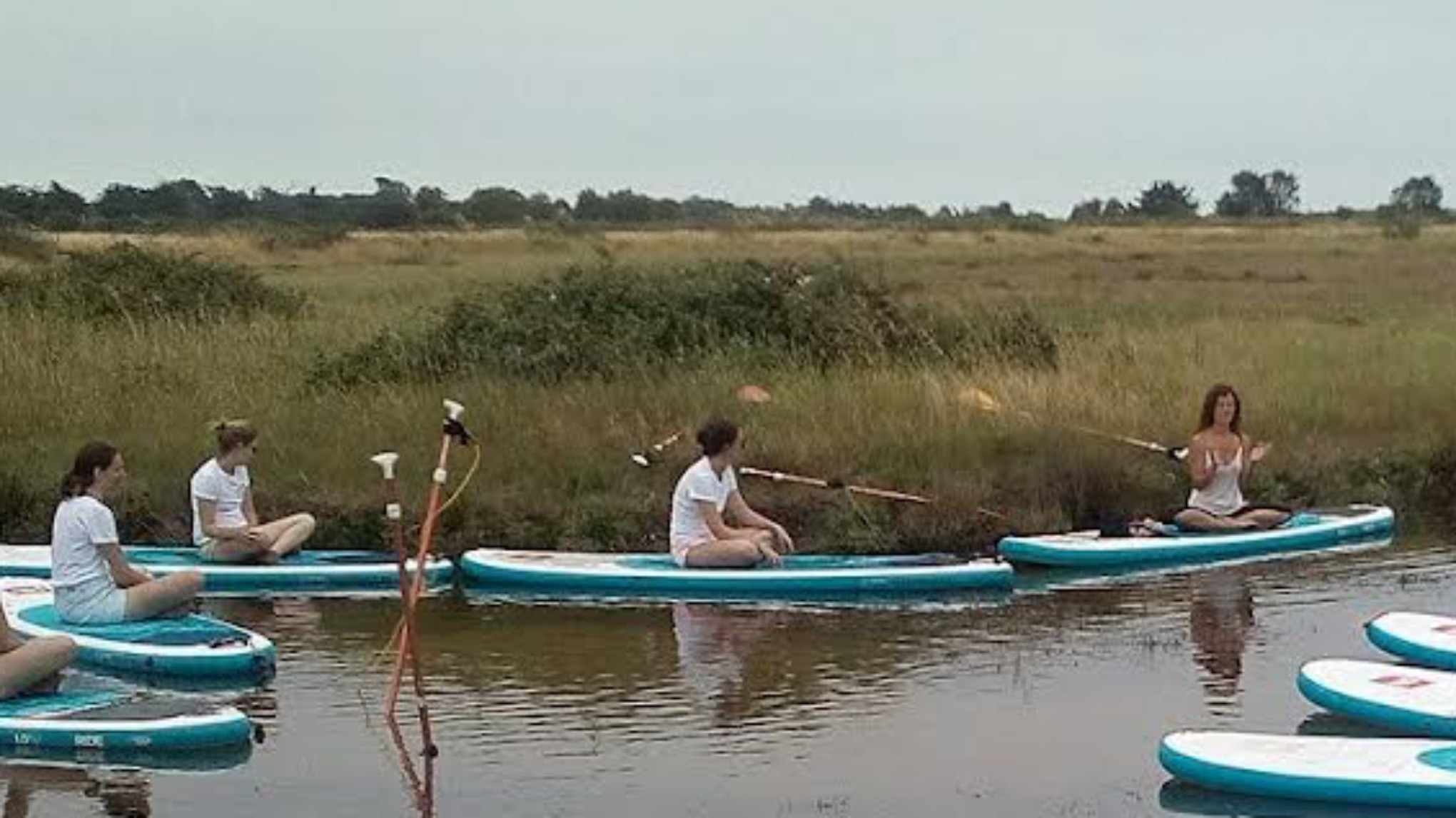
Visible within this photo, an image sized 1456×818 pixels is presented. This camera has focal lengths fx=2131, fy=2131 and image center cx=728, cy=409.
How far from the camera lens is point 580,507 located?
635 inches

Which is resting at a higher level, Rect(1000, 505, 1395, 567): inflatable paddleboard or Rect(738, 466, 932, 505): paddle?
Rect(738, 466, 932, 505): paddle

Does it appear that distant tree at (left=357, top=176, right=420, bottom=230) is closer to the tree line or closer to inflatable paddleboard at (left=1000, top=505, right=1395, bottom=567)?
the tree line

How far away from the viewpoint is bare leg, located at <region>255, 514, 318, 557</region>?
14422 millimetres

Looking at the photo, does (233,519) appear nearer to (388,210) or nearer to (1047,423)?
(1047,423)

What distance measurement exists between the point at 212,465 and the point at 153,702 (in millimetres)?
4077

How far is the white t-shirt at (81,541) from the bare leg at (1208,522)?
7.97 meters

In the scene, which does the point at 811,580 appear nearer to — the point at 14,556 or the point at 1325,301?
the point at 14,556

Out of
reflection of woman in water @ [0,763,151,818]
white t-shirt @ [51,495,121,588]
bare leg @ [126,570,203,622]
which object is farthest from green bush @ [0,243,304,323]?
reflection of woman in water @ [0,763,151,818]

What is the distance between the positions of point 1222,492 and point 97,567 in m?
8.42

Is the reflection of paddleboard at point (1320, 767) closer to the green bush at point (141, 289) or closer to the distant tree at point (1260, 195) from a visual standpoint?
the green bush at point (141, 289)

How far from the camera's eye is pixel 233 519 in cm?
1430

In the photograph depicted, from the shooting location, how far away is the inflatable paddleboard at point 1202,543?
49.6 ft

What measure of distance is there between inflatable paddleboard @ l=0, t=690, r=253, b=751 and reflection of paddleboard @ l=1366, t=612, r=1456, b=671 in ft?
19.9

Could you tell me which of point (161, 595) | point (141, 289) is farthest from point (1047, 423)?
point (141, 289)
